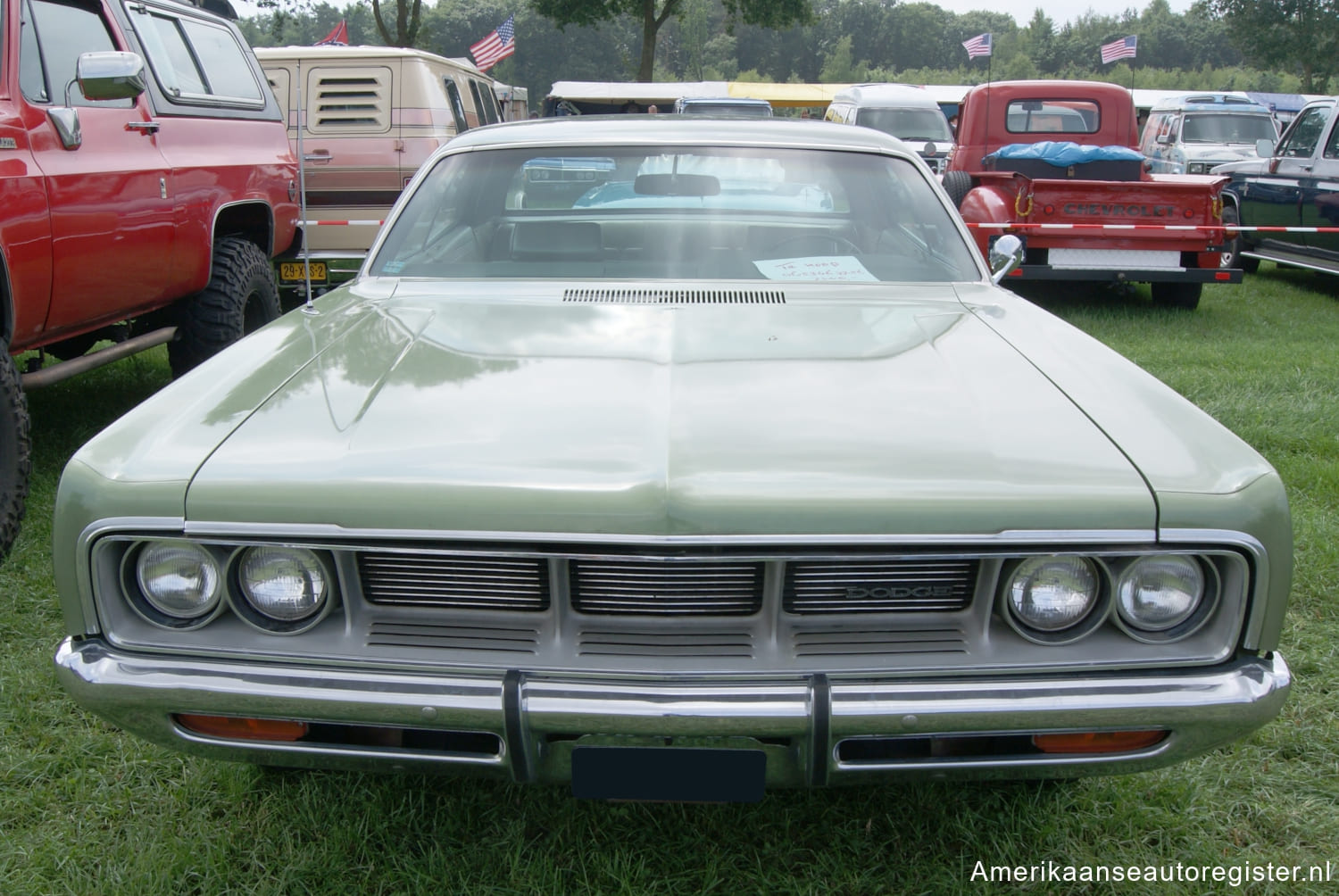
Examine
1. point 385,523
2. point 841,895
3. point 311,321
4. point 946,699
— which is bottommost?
point 841,895

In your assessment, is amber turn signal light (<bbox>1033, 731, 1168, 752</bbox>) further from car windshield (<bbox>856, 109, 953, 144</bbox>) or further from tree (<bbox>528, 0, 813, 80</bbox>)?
tree (<bbox>528, 0, 813, 80</bbox>)

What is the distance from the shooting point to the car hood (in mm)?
1578

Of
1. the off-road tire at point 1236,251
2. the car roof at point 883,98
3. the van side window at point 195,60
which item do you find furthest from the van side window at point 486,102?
the off-road tire at point 1236,251

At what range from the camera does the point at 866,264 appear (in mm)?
2869

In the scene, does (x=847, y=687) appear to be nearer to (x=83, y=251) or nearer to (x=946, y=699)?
(x=946, y=699)

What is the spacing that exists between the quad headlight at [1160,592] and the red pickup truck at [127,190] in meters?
3.19

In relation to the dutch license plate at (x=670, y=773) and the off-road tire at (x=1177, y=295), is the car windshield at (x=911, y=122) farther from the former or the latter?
the dutch license plate at (x=670, y=773)

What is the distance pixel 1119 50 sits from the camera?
23344 millimetres

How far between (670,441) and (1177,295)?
7412mm

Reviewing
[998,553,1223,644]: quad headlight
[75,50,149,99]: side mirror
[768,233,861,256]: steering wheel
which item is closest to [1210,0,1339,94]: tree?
[768,233,861,256]: steering wheel

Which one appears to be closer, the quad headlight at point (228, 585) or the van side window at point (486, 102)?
the quad headlight at point (228, 585)

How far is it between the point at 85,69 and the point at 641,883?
124 inches

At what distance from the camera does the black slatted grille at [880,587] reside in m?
1.67

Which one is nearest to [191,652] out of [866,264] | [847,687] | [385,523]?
[385,523]
